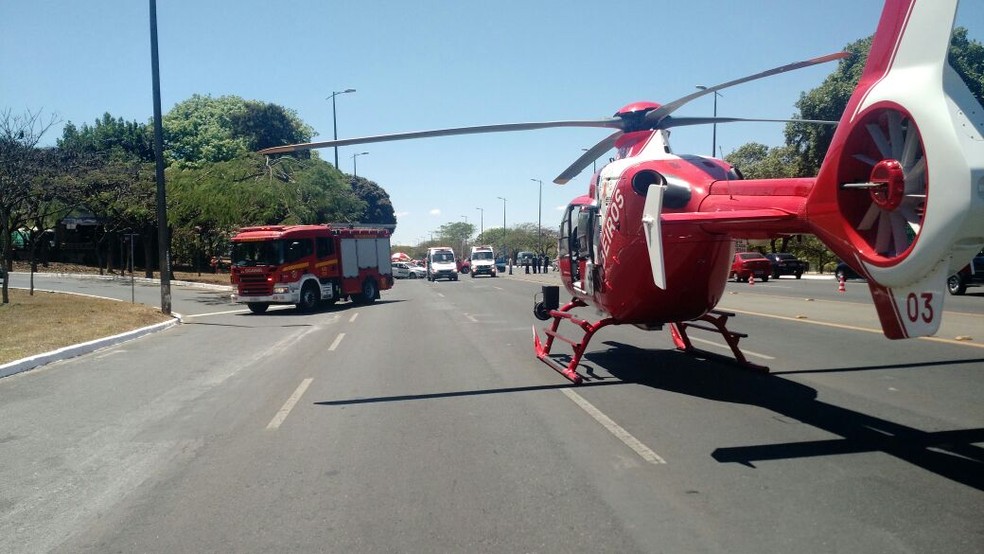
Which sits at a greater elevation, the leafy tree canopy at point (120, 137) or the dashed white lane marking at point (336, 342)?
the leafy tree canopy at point (120, 137)

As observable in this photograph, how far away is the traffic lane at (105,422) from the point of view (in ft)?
17.6

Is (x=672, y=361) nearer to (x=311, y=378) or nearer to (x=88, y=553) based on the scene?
(x=311, y=378)

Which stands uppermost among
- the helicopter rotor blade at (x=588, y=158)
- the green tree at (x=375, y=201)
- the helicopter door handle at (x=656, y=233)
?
the green tree at (x=375, y=201)

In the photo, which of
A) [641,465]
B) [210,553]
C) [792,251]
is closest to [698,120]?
[641,465]

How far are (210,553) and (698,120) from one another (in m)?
8.46

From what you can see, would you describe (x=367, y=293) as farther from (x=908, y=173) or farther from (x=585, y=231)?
(x=908, y=173)

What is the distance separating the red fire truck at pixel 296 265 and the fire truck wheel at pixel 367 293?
0.78ft

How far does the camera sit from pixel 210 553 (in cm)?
440

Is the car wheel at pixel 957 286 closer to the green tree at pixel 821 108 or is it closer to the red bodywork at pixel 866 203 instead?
the green tree at pixel 821 108

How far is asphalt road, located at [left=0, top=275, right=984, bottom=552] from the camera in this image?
15.2ft

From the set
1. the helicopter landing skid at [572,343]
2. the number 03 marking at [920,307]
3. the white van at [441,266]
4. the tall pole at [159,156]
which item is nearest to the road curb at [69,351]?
the tall pole at [159,156]

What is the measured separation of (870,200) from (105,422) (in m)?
7.80

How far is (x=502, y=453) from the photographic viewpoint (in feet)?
21.0

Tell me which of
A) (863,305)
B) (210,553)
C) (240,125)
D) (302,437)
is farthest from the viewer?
(240,125)
